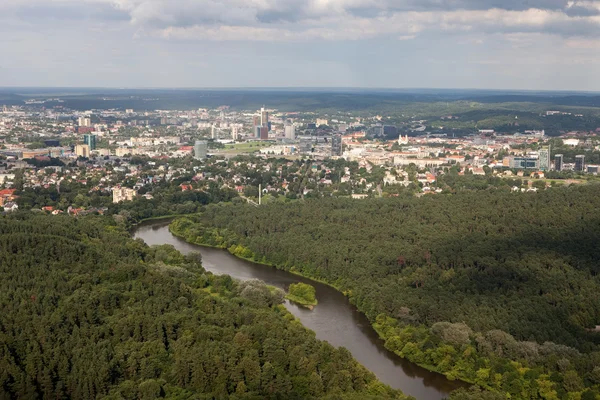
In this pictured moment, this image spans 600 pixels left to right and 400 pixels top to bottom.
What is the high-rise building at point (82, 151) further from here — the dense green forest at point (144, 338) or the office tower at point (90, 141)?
the dense green forest at point (144, 338)

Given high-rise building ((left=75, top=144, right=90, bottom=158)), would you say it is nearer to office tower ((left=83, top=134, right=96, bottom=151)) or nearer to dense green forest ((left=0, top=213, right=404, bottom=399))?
office tower ((left=83, top=134, right=96, bottom=151))

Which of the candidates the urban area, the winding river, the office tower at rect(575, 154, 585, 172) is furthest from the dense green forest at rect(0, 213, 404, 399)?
the office tower at rect(575, 154, 585, 172)

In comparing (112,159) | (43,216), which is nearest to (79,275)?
(43,216)

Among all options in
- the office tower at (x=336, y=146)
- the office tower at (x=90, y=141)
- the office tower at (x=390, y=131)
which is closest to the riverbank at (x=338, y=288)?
the office tower at (x=336, y=146)

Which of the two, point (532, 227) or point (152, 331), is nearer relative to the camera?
point (152, 331)

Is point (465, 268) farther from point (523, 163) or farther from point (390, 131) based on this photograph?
point (390, 131)

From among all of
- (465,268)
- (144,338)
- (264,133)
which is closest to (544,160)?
(465,268)

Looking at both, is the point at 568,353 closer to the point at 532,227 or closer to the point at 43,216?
the point at 532,227
